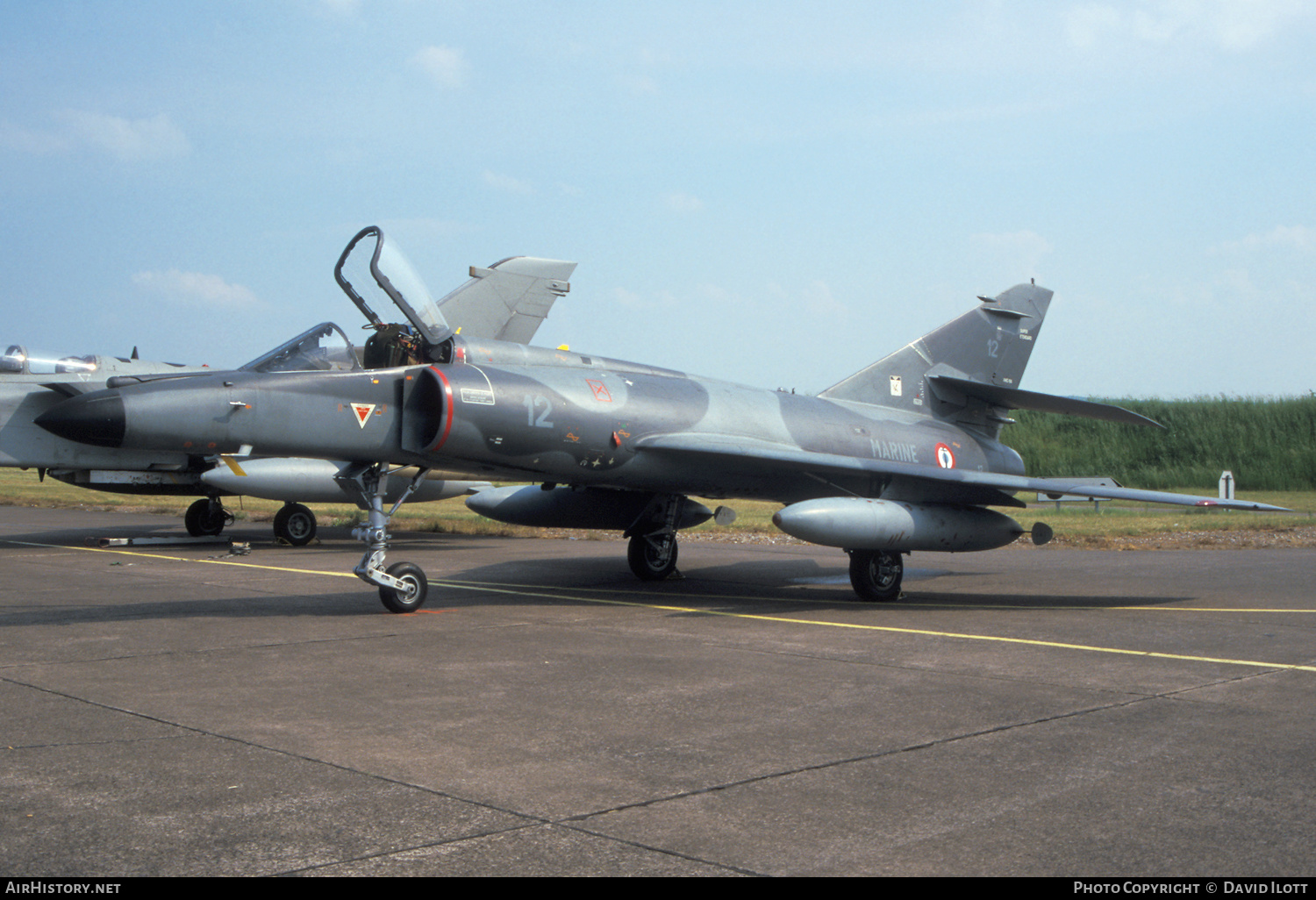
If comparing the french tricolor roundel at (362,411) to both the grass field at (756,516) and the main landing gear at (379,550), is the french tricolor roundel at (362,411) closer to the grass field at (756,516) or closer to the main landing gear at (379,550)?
the main landing gear at (379,550)

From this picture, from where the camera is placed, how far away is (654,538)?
12.5 metres

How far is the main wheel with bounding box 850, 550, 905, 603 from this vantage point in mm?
10602

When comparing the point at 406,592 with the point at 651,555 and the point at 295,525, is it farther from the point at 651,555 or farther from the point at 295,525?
the point at 295,525

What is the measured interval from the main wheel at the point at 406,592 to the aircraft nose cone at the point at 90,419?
7.95 feet

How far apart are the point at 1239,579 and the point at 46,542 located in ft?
55.9

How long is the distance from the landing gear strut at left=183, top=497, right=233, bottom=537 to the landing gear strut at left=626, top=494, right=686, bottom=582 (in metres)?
8.23

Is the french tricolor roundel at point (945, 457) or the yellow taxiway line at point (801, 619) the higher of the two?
the french tricolor roundel at point (945, 457)

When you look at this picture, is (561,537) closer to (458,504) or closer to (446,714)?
(458,504)

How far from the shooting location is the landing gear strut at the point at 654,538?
40.8 ft

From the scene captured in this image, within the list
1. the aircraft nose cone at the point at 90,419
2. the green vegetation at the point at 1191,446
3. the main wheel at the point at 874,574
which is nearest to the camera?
the aircraft nose cone at the point at 90,419

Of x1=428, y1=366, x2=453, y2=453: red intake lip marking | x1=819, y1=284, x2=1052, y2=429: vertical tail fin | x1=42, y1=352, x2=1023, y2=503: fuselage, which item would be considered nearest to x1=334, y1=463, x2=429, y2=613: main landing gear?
x1=42, y1=352, x2=1023, y2=503: fuselage

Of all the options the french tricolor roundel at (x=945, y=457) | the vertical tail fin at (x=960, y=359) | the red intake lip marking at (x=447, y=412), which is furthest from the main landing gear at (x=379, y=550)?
the french tricolor roundel at (x=945, y=457)

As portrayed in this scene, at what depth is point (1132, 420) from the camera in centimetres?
1145

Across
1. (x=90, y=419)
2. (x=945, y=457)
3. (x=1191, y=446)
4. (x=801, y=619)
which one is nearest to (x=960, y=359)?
(x=945, y=457)
